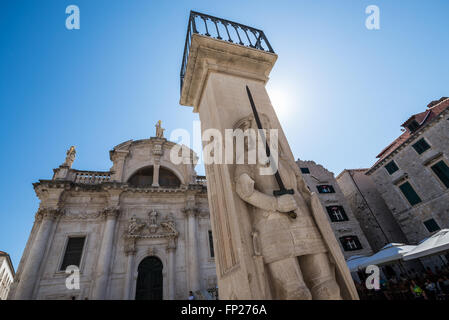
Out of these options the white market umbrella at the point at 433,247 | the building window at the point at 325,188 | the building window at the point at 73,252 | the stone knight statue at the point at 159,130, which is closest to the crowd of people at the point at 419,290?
the white market umbrella at the point at 433,247

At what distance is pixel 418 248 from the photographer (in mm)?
11164

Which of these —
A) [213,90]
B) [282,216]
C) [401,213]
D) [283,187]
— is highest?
[401,213]

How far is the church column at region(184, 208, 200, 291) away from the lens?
14.1 meters

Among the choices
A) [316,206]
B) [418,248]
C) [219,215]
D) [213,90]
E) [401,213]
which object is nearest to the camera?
[316,206]

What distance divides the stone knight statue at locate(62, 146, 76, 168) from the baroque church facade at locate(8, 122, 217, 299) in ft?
0.22

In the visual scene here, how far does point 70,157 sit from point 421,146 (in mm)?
29163

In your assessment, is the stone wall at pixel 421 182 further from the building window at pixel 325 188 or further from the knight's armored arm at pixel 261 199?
the knight's armored arm at pixel 261 199

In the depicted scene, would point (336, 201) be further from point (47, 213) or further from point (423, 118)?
point (47, 213)

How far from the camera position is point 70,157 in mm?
17734

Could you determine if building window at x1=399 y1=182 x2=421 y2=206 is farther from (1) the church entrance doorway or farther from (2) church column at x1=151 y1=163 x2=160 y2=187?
(2) church column at x1=151 y1=163 x2=160 y2=187

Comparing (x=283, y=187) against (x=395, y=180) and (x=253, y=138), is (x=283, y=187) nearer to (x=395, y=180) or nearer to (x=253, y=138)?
(x=253, y=138)
